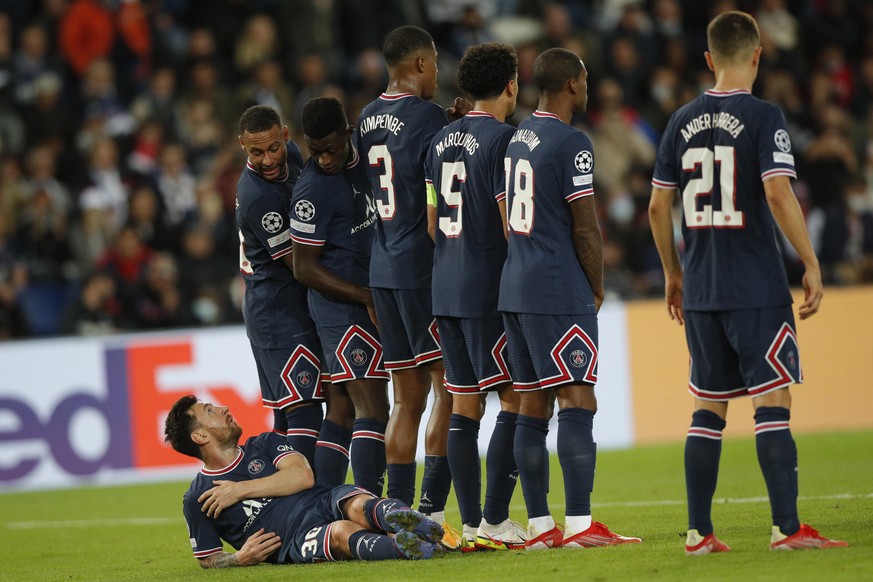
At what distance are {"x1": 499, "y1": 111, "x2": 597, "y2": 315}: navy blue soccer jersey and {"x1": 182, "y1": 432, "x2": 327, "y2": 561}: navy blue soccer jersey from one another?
164cm

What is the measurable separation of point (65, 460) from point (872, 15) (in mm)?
14496

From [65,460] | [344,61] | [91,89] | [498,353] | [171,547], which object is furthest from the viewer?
[344,61]

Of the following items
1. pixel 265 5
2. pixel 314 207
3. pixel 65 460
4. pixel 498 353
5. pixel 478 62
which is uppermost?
pixel 265 5

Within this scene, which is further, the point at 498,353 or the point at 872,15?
the point at 872,15

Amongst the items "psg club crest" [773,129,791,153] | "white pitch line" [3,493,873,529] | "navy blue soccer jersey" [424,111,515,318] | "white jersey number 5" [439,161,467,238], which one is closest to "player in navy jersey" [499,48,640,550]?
"navy blue soccer jersey" [424,111,515,318]

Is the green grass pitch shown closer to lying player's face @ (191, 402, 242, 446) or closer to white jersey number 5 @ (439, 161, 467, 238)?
lying player's face @ (191, 402, 242, 446)

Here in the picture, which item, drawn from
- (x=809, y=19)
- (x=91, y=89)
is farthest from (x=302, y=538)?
(x=809, y=19)

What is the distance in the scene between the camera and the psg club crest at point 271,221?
844cm

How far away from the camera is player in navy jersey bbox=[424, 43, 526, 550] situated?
7414 millimetres

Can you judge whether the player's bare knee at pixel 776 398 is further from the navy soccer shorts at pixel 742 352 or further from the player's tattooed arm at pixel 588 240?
the player's tattooed arm at pixel 588 240

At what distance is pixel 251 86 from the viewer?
58.2 ft

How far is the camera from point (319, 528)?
734cm

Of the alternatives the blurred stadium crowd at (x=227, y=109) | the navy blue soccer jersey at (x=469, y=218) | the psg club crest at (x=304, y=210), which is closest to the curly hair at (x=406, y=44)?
the navy blue soccer jersey at (x=469, y=218)

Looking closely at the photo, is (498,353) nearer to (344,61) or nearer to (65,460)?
(65,460)
